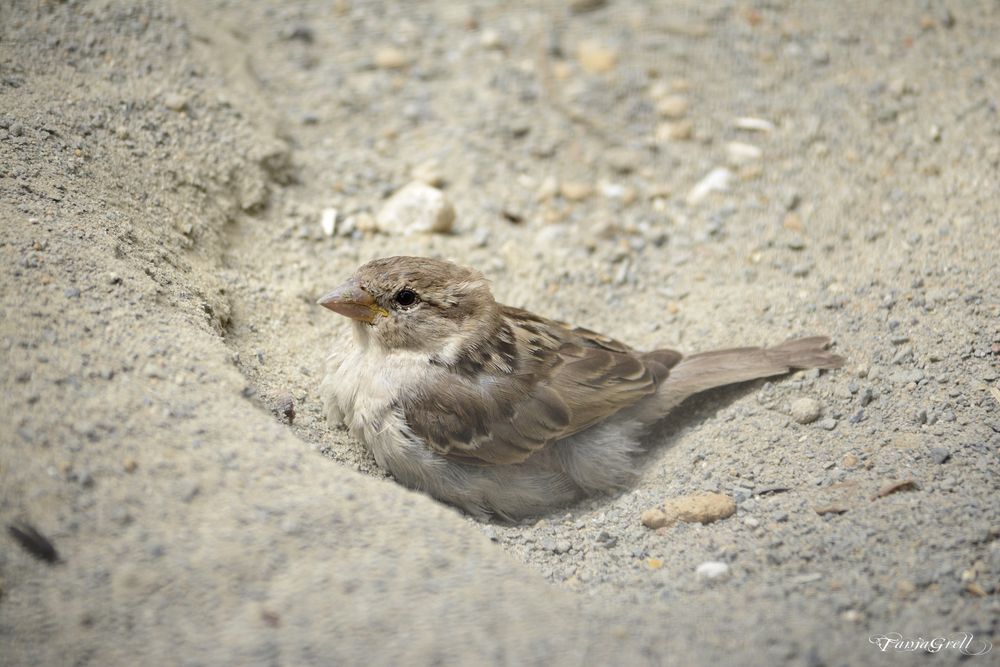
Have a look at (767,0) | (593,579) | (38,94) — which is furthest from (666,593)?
(767,0)

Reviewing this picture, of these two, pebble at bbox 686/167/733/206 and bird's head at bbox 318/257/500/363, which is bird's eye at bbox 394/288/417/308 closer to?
bird's head at bbox 318/257/500/363

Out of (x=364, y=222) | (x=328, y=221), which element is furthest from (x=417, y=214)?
(x=328, y=221)

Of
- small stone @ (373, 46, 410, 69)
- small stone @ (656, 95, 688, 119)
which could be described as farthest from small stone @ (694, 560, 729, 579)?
small stone @ (373, 46, 410, 69)

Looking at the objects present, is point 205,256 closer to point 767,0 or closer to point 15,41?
point 15,41

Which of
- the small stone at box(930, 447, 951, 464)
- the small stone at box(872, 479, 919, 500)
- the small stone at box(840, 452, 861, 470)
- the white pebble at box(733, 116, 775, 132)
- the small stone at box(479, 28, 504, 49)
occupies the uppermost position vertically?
the small stone at box(479, 28, 504, 49)

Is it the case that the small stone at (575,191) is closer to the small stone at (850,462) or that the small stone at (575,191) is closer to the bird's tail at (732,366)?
the bird's tail at (732,366)
